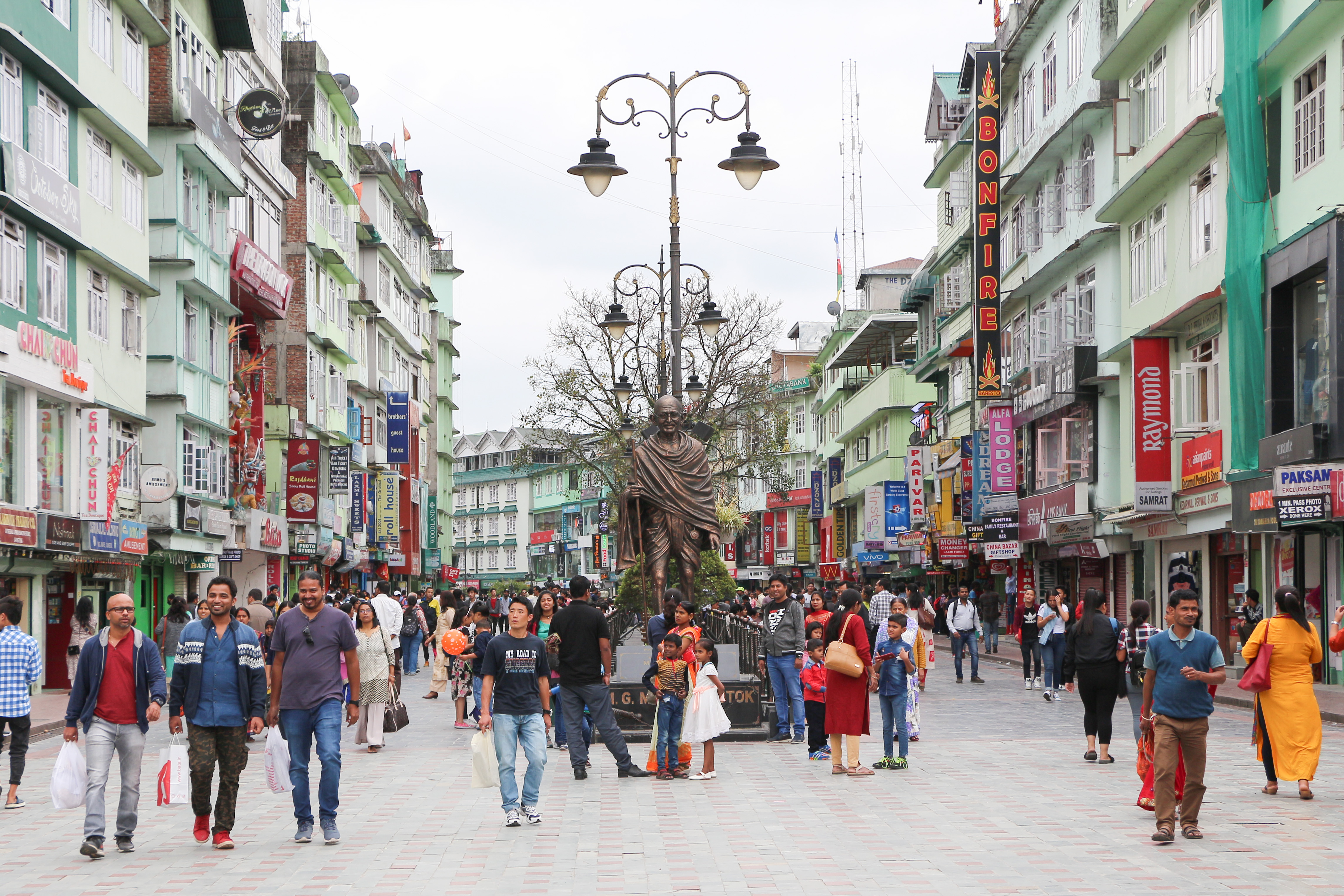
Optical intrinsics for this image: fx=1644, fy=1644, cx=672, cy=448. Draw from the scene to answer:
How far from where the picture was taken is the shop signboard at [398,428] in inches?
2402

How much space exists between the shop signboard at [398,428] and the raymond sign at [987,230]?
27.0m

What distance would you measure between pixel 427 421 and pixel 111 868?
2745 inches

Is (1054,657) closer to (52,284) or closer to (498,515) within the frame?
(52,284)

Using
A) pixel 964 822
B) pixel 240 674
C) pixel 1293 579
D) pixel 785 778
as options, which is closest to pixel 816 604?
pixel 785 778

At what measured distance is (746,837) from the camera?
35.6 feet

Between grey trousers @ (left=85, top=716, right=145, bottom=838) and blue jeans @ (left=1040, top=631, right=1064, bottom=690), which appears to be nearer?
grey trousers @ (left=85, top=716, right=145, bottom=838)

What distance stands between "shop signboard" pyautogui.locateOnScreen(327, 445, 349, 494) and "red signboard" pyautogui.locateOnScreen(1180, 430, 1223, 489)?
27544 mm

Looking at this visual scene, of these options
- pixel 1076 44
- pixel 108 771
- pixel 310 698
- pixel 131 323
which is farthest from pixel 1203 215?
pixel 108 771

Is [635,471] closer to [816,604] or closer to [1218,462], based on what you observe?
[816,604]

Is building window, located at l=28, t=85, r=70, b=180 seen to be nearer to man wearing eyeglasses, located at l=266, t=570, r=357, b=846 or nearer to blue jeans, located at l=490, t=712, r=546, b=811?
man wearing eyeglasses, located at l=266, t=570, r=357, b=846

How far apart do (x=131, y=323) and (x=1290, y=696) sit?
974 inches

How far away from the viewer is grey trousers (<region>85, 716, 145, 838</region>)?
10320mm

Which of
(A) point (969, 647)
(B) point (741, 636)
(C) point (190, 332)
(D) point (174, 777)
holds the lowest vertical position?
(A) point (969, 647)

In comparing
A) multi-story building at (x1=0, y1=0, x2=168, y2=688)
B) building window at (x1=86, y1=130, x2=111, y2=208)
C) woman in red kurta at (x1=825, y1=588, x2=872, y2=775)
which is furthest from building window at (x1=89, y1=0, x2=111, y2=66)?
woman in red kurta at (x1=825, y1=588, x2=872, y2=775)
